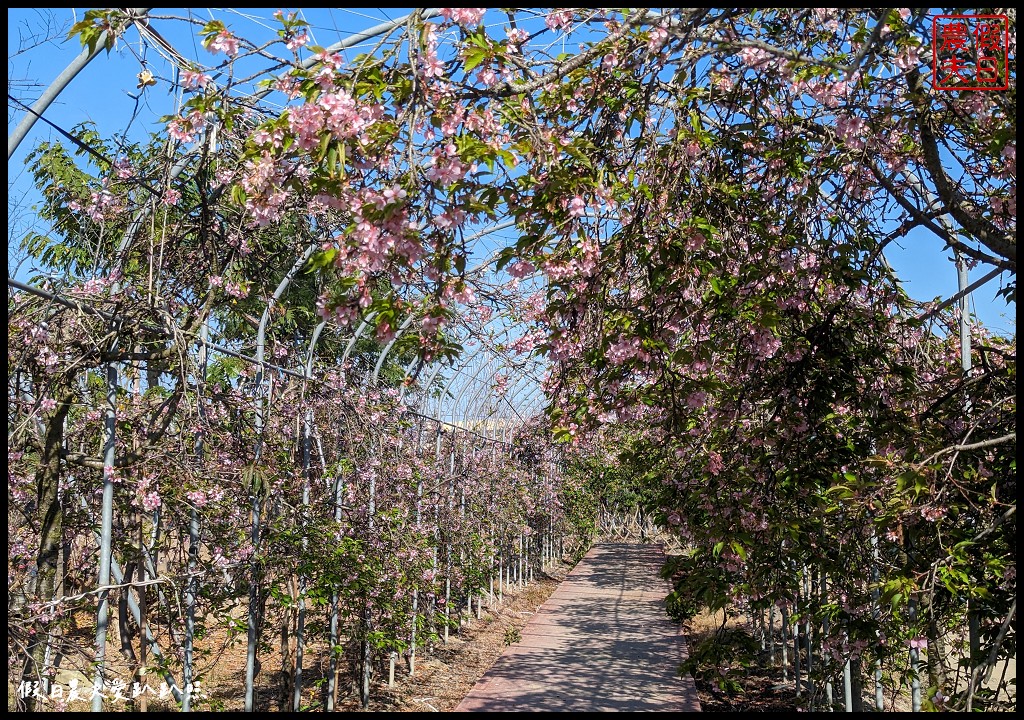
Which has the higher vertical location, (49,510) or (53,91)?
(53,91)

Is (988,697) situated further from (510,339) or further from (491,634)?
(491,634)

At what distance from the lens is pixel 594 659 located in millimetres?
6391

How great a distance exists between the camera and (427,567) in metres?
5.86

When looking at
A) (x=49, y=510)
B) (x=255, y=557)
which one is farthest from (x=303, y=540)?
(x=49, y=510)

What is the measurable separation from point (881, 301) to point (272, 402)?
278cm

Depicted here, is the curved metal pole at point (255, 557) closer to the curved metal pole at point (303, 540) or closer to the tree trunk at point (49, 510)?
the curved metal pole at point (303, 540)

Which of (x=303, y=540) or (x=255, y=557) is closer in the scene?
(x=255, y=557)

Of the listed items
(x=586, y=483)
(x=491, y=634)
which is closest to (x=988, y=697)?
(x=491, y=634)

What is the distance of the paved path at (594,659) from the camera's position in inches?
201

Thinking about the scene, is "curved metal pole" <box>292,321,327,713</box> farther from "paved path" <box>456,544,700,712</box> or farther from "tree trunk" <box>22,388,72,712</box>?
"tree trunk" <box>22,388,72,712</box>

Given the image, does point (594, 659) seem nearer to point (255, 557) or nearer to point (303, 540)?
point (303, 540)

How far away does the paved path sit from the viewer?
5113 mm

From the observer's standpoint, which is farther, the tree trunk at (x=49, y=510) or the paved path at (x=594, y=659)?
the paved path at (x=594, y=659)

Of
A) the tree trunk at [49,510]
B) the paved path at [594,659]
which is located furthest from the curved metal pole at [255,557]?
the paved path at [594,659]
